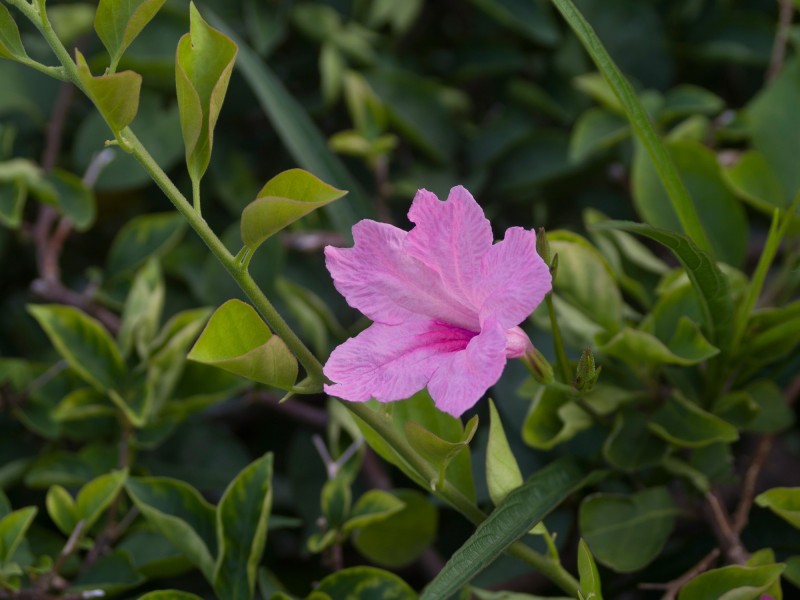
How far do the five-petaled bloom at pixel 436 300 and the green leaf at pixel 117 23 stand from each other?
6.2 inches

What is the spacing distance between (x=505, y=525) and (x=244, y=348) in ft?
0.60

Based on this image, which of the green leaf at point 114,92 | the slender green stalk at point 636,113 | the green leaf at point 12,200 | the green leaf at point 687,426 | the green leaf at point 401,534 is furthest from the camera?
the green leaf at point 12,200

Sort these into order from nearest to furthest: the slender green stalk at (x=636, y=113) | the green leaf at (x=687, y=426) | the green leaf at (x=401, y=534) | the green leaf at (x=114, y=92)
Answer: the green leaf at (x=114, y=92) → the slender green stalk at (x=636, y=113) → the green leaf at (x=687, y=426) → the green leaf at (x=401, y=534)

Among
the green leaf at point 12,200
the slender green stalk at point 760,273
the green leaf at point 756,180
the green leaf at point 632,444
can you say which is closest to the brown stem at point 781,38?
the green leaf at point 756,180

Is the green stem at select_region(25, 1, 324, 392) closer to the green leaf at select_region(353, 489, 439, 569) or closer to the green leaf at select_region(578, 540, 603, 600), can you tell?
the green leaf at select_region(578, 540, 603, 600)

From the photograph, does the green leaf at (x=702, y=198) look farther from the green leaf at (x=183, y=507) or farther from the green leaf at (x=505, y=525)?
the green leaf at (x=183, y=507)

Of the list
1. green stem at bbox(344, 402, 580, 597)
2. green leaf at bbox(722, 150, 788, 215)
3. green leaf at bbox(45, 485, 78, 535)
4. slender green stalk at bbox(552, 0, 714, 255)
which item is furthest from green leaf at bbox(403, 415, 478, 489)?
green leaf at bbox(722, 150, 788, 215)

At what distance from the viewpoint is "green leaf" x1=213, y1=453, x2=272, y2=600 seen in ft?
2.08

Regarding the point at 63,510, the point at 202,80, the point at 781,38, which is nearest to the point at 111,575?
the point at 63,510

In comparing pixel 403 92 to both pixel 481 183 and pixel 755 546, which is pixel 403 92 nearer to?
pixel 481 183

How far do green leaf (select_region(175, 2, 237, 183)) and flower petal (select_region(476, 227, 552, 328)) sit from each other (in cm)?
17

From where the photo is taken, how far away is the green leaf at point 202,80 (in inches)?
18.9

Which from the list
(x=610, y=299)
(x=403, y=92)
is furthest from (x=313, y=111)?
(x=610, y=299)

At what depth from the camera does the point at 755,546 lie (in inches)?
29.2
